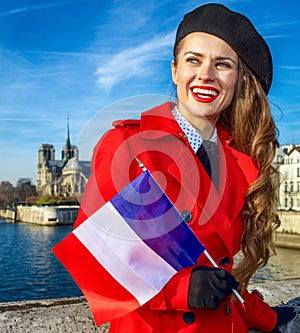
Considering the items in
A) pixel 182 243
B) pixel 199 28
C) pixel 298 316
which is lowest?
pixel 298 316

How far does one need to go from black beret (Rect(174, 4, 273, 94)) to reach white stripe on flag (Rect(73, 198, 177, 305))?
0.72 meters

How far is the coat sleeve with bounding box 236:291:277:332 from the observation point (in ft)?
6.48

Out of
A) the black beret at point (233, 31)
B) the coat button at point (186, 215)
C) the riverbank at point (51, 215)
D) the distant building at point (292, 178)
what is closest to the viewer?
the coat button at point (186, 215)

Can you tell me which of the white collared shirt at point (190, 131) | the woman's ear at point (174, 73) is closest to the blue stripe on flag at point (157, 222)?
the white collared shirt at point (190, 131)

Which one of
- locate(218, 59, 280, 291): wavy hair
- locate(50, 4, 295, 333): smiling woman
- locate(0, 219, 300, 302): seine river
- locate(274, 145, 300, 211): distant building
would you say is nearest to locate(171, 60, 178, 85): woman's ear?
locate(50, 4, 295, 333): smiling woman

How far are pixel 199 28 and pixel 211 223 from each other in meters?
0.68

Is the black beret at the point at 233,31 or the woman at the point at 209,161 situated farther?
the black beret at the point at 233,31

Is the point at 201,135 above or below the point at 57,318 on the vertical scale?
above

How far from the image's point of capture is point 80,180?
1467mm

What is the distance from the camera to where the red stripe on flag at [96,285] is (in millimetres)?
1324

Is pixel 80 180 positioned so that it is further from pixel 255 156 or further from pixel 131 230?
pixel 255 156

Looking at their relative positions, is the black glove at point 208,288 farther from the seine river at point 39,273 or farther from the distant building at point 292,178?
the distant building at point 292,178

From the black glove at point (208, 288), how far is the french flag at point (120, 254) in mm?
80

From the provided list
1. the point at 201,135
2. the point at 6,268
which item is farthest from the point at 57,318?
the point at 6,268
